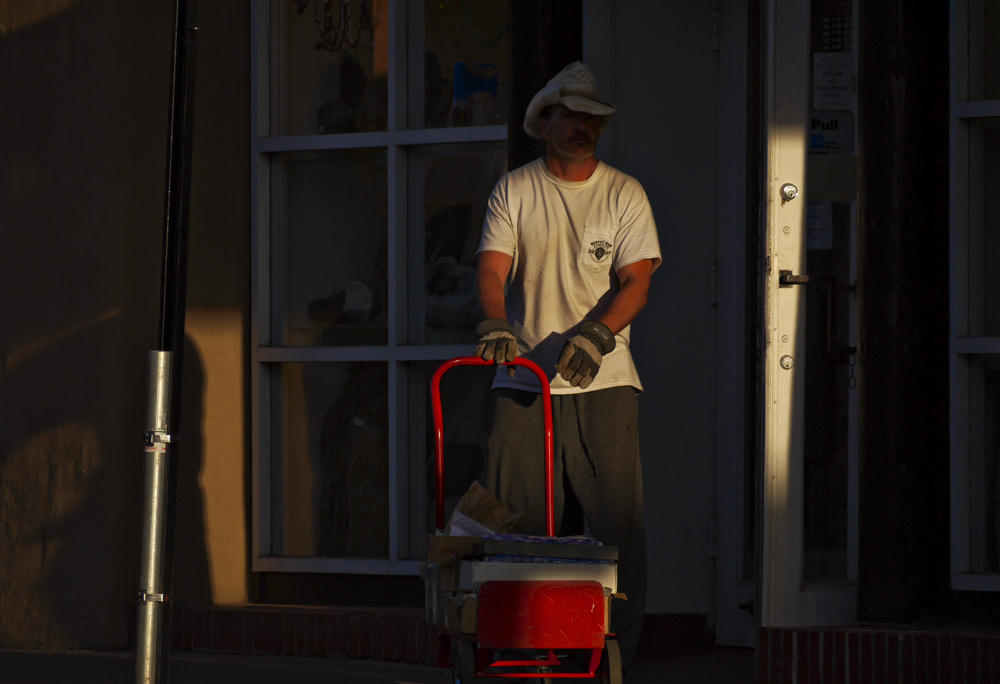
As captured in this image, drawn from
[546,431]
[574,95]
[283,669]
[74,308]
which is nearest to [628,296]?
[546,431]

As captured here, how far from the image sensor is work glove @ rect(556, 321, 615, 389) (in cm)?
357

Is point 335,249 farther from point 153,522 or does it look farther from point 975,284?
point 975,284

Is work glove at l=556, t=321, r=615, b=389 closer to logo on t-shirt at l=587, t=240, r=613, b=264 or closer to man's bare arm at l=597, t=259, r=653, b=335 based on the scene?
man's bare arm at l=597, t=259, r=653, b=335

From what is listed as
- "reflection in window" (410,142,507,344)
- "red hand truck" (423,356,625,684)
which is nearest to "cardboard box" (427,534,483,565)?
"red hand truck" (423,356,625,684)

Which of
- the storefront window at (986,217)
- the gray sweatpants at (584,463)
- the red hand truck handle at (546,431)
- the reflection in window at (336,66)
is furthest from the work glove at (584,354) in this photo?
the reflection in window at (336,66)

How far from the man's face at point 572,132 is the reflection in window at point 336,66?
1518 millimetres

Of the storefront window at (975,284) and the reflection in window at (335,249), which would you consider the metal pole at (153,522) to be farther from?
the storefront window at (975,284)

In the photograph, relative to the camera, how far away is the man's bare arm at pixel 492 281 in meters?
3.85

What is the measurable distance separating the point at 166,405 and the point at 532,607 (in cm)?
126

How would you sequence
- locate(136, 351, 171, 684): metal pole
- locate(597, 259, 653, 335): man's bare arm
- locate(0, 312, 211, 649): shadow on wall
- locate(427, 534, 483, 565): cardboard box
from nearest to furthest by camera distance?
locate(427, 534, 483, 565): cardboard box → locate(136, 351, 171, 684): metal pole → locate(597, 259, 653, 335): man's bare arm → locate(0, 312, 211, 649): shadow on wall

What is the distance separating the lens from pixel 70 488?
490cm

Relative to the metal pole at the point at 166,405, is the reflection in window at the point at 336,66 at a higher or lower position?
higher

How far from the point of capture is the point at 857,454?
4.09m

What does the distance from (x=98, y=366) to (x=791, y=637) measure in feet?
9.25
